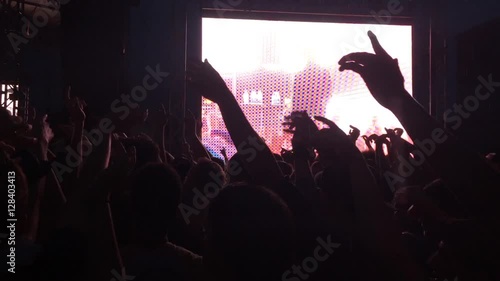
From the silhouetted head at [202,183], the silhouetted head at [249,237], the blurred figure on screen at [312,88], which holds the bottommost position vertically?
the silhouetted head at [249,237]

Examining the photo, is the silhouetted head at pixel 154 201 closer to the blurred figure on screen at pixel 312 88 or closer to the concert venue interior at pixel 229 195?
the concert venue interior at pixel 229 195

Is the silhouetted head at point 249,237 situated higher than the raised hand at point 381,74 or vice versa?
the raised hand at point 381,74

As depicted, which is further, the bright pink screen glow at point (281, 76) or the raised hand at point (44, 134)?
the bright pink screen glow at point (281, 76)

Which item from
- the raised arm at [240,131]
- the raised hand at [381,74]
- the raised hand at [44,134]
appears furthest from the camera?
the raised hand at [44,134]

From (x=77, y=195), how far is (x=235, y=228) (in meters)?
0.49

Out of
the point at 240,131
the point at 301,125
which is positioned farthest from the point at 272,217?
the point at 301,125

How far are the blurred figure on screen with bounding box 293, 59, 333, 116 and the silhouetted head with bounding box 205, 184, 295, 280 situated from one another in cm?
564

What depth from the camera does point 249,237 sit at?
97 cm

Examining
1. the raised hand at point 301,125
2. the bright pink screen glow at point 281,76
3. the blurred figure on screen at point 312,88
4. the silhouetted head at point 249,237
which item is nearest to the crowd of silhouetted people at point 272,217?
the silhouetted head at point 249,237

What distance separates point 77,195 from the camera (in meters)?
1.24

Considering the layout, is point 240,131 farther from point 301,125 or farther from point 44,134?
point 44,134

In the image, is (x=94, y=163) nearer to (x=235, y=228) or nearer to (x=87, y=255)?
(x=87, y=255)

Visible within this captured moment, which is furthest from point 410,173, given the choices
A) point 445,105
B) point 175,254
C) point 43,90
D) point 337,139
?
point 43,90

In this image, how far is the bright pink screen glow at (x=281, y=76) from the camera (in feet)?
21.4
